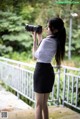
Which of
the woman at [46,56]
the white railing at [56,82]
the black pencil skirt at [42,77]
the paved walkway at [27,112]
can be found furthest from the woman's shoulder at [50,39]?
the paved walkway at [27,112]

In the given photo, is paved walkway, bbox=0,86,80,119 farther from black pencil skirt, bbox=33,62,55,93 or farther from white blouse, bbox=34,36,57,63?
white blouse, bbox=34,36,57,63

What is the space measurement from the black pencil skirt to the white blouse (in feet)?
0.17

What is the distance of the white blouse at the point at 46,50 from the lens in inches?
104

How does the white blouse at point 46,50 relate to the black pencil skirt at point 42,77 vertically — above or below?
above

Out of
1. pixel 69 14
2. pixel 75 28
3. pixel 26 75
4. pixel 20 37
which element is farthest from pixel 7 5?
pixel 75 28

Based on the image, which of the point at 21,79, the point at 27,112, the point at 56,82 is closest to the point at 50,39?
the point at 27,112

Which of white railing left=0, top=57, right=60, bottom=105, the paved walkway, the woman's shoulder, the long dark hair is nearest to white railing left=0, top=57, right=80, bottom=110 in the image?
white railing left=0, top=57, right=60, bottom=105

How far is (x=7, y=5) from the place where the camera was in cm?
468

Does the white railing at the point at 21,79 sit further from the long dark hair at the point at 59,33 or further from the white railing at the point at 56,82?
the long dark hair at the point at 59,33

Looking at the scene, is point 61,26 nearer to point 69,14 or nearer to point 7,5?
point 7,5

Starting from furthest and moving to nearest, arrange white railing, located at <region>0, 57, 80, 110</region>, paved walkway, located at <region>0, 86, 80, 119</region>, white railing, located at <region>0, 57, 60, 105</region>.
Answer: white railing, located at <region>0, 57, 60, 105</region>
white railing, located at <region>0, 57, 80, 110</region>
paved walkway, located at <region>0, 86, 80, 119</region>

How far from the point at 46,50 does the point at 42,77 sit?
26cm

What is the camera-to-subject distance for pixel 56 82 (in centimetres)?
455

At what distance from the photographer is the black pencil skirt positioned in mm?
2670
